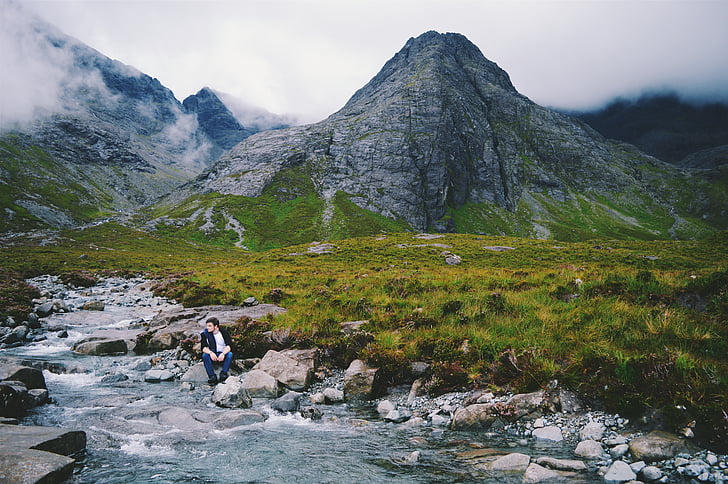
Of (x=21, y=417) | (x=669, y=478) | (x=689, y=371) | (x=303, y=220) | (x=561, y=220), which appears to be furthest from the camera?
(x=561, y=220)

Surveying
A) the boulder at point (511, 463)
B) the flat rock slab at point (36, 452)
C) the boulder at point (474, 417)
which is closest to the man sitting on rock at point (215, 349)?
the flat rock slab at point (36, 452)

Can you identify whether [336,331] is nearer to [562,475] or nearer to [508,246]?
[562,475]

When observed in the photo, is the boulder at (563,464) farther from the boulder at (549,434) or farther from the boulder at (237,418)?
the boulder at (237,418)

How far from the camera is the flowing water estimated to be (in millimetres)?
5695

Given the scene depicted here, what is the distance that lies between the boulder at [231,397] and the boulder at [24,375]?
512 centimetres

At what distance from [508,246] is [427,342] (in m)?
47.4

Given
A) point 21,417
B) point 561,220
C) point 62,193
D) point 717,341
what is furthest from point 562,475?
point 62,193

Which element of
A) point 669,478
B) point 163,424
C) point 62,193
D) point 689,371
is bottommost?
point 163,424

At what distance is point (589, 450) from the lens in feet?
18.2

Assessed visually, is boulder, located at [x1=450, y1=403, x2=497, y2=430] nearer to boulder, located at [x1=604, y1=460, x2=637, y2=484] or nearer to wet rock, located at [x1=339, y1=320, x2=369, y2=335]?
boulder, located at [x1=604, y1=460, x2=637, y2=484]

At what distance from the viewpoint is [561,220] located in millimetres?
181375

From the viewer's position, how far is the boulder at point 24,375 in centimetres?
891

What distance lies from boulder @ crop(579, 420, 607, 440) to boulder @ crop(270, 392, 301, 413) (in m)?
6.57

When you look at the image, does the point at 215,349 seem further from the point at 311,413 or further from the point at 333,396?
the point at 311,413
